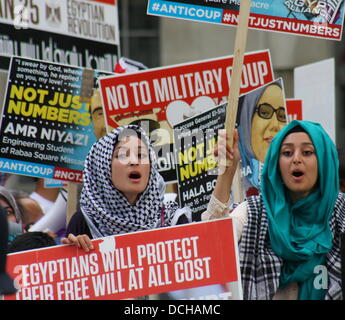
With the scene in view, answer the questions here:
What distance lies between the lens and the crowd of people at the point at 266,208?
388 cm

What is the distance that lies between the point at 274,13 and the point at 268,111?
24.5 inches

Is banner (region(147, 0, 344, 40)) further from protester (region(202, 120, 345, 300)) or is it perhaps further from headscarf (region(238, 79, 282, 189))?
protester (region(202, 120, 345, 300))

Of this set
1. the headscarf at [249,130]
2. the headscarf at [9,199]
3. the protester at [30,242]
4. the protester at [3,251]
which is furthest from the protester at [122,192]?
the protester at [3,251]

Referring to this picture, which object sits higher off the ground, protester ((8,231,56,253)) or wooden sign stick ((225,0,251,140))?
wooden sign stick ((225,0,251,140))

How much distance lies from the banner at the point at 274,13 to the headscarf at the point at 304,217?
1.48 metres

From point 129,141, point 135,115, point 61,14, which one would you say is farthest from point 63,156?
point 129,141

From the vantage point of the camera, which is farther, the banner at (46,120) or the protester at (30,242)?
the banner at (46,120)

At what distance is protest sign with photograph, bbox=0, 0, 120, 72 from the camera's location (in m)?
6.18

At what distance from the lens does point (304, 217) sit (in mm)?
3977

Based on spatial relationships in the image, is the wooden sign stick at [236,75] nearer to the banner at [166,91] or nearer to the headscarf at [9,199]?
the banner at [166,91]

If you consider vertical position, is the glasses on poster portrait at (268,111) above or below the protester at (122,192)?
above

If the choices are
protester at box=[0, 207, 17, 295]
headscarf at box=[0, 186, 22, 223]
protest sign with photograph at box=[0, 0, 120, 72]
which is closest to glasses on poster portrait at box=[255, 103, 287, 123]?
headscarf at box=[0, 186, 22, 223]

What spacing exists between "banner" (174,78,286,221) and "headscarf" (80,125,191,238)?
0.78 meters

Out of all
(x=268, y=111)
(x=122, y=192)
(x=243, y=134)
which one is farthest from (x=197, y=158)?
(x=122, y=192)
